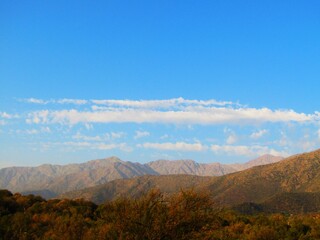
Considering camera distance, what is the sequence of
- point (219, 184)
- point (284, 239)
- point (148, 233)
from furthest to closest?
point (219, 184)
point (284, 239)
point (148, 233)

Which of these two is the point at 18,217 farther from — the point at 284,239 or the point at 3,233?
the point at 284,239

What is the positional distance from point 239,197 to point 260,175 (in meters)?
27.9

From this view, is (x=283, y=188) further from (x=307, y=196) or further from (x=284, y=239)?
(x=284, y=239)

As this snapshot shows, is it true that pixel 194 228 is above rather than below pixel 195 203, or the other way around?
below

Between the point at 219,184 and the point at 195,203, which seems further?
the point at 219,184

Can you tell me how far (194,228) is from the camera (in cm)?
2075

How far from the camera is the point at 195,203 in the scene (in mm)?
21156

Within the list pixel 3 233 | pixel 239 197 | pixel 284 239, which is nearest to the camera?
pixel 3 233

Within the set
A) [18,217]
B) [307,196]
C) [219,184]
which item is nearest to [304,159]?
[219,184]

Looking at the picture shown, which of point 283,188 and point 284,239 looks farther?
point 283,188

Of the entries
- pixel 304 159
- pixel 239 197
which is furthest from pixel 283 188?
pixel 304 159

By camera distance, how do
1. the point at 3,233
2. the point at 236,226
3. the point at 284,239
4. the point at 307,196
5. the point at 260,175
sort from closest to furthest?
the point at 3,233
the point at 284,239
the point at 236,226
the point at 307,196
the point at 260,175

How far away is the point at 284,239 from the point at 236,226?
689 cm

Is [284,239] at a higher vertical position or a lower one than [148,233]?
lower
